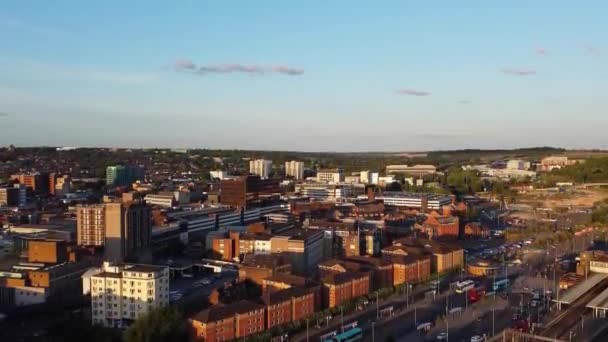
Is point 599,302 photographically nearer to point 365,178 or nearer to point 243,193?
point 243,193

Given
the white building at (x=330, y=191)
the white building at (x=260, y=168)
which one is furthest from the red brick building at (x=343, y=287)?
the white building at (x=260, y=168)

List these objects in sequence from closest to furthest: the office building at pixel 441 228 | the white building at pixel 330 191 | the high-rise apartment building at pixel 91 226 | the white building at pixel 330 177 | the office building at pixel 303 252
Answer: the office building at pixel 303 252, the high-rise apartment building at pixel 91 226, the office building at pixel 441 228, the white building at pixel 330 191, the white building at pixel 330 177

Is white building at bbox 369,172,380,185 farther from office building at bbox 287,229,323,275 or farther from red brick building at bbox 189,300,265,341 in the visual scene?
red brick building at bbox 189,300,265,341

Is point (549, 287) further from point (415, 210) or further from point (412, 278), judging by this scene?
point (415, 210)

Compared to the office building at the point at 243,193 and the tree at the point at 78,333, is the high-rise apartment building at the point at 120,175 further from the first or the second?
the tree at the point at 78,333

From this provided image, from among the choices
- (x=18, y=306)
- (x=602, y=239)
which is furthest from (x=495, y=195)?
(x=18, y=306)

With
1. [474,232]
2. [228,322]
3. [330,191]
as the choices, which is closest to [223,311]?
[228,322]

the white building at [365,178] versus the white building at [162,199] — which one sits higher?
the white building at [365,178]
